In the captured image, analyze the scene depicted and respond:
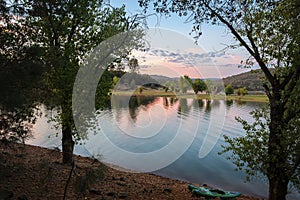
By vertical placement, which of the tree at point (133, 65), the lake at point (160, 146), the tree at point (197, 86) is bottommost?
the lake at point (160, 146)

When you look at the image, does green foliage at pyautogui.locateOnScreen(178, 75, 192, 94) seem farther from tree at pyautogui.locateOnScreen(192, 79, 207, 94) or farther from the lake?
the lake

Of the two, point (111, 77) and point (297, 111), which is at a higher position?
point (111, 77)

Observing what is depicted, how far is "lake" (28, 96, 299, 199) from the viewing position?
40.4 feet

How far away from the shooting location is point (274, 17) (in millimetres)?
5848

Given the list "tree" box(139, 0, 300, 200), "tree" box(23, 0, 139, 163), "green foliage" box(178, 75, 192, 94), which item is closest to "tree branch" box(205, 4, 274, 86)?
"tree" box(139, 0, 300, 200)

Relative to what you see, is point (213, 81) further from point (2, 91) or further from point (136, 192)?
point (2, 91)

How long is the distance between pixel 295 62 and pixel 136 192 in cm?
519

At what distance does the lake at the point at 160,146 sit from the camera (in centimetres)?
1230

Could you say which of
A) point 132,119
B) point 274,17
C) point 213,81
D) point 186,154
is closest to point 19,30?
point 213,81

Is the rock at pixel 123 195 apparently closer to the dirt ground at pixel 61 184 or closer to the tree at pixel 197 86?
the dirt ground at pixel 61 184

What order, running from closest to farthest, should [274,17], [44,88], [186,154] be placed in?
[44,88]
[274,17]
[186,154]

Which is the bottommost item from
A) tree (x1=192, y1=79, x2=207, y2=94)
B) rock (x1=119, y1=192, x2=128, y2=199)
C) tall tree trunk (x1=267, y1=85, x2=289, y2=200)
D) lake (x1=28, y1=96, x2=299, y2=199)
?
lake (x1=28, y1=96, x2=299, y2=199)

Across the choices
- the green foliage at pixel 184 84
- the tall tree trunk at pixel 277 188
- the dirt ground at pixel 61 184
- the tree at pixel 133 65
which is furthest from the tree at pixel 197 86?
the tall tree trunk at pixel 277 188

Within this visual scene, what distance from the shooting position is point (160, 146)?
58.4 ft
